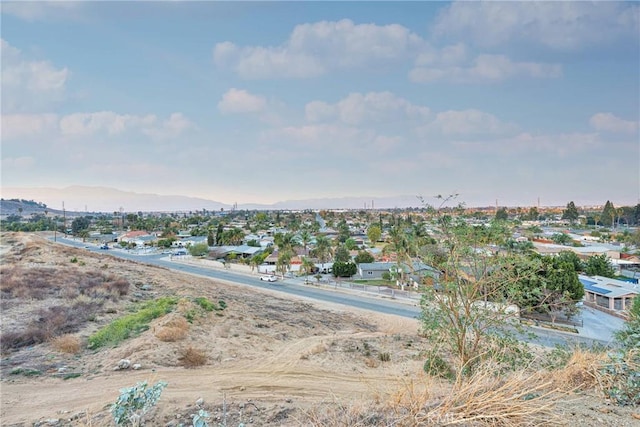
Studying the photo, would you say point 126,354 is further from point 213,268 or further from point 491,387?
point 213,268

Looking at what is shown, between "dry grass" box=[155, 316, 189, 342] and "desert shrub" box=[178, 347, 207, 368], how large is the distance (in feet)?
4.02

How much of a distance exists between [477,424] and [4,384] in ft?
35.1

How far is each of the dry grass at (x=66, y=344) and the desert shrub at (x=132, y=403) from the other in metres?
9.70

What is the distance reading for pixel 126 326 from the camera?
42.5 ft

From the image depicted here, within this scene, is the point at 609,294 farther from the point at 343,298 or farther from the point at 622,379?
the point at 622,379

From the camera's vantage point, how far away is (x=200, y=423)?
8.71 ft

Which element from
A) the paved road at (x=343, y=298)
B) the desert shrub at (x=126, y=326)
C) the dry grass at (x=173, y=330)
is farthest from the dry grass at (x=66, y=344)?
the paved road at (x=343, y=298)

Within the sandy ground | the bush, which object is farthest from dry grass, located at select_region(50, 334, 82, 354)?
the bush

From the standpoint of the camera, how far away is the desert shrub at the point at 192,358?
10.1 metres

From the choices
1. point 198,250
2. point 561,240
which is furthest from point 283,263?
point 561,240

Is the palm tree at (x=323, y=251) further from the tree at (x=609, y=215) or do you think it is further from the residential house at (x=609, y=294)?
the tree at (x=609, y=215)

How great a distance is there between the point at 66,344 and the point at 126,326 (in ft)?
7.17

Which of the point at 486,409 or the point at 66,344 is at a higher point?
the point at 486,409

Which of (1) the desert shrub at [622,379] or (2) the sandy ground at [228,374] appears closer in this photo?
(1) the desert shrub at [622,379]
